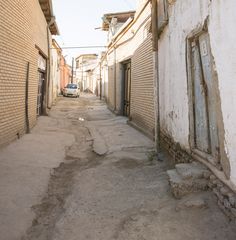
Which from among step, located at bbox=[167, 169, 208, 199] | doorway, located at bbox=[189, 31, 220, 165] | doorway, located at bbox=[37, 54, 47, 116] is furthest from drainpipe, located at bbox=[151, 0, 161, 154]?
doorway, located at bbox=[37, 54, 47, 116]

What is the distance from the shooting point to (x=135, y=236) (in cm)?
360

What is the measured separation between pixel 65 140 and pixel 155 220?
5709 millimetres

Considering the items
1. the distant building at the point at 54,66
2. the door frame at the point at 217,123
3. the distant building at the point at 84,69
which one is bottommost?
the door frame at the point at 217,123

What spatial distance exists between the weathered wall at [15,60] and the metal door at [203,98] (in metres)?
4.31

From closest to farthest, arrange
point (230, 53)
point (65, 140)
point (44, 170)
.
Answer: point (230, 53)
point (44, 170)
point (65, 140)

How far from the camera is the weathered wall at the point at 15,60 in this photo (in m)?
7.42

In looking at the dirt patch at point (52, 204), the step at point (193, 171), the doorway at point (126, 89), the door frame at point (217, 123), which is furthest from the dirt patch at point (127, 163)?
the doorway at point (126, 89)

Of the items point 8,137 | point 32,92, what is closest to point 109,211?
point 8,137

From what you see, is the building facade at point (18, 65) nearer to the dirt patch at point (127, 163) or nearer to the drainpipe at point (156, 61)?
the dirt patch at point (127, 163)

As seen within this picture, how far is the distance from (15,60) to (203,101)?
5.43 m

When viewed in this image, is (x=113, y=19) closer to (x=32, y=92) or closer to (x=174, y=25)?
(x=32, y=92)

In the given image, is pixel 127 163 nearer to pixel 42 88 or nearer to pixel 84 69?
pixel 42 88

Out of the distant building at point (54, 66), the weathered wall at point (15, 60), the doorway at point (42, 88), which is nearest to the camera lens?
the weathered wall at point (15, 60)

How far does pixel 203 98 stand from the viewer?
4891mm
